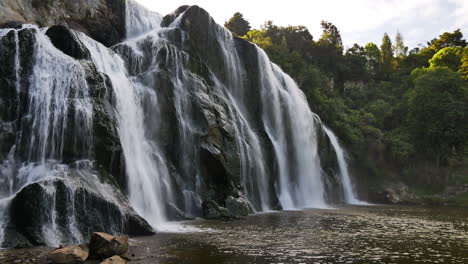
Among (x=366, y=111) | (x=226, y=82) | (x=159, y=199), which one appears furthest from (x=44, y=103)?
(x=366, y=111)

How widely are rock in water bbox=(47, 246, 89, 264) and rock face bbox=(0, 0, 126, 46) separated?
15.0 meters

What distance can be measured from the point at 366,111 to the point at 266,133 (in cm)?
2614

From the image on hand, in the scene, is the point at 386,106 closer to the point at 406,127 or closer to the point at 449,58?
the point at 406,127

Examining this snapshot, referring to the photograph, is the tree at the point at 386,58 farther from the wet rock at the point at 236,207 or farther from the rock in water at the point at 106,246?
the rock in water at the point at 106,246

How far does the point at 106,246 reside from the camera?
10953 millimetres

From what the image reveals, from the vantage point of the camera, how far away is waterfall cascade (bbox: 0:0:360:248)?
15539mm

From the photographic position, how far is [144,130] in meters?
22.9

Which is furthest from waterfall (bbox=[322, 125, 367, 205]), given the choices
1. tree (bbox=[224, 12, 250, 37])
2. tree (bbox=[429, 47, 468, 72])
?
tree (bbox=[224, 12, 250, 37])

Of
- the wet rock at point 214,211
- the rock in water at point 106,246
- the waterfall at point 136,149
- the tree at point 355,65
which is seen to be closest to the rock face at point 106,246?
the rock in water at point 106,246

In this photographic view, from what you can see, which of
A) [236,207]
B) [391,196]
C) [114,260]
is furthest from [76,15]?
[391,196]

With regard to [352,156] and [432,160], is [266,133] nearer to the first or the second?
[352,156]

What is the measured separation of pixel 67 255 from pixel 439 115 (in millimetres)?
40533

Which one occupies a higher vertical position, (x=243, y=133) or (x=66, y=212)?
(x=243, y=133)

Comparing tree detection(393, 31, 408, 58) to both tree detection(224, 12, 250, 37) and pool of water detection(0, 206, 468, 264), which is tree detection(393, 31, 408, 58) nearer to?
tree detection(224, 12, 250, 37)
